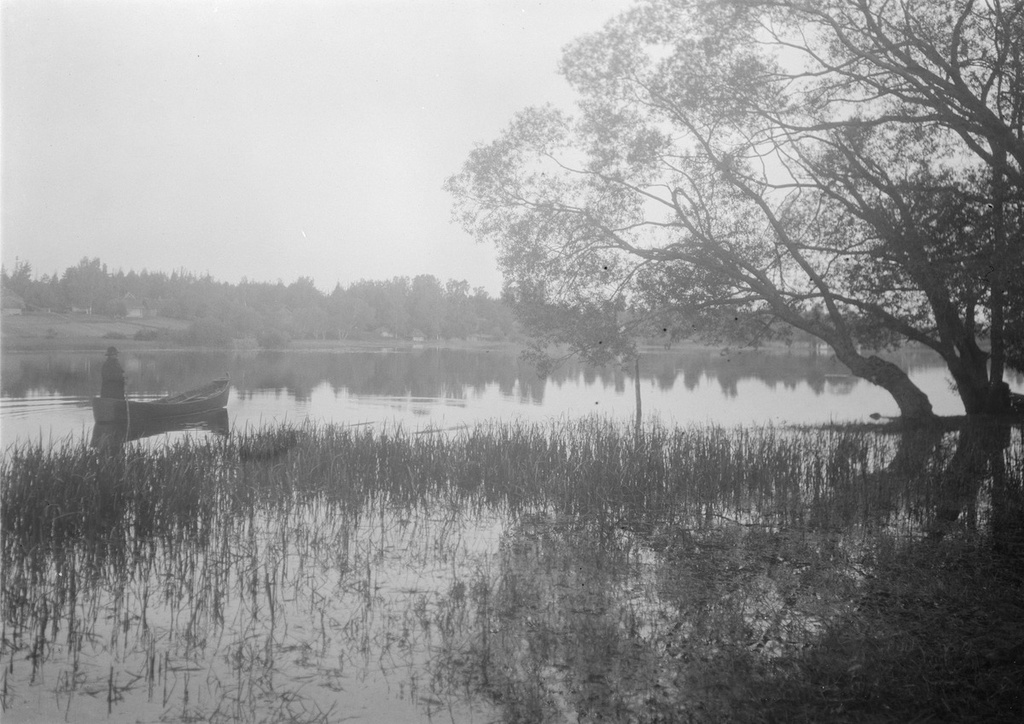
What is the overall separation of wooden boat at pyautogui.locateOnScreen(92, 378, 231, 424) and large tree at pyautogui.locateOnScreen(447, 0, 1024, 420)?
6669mm

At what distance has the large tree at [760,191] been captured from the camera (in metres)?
11.7

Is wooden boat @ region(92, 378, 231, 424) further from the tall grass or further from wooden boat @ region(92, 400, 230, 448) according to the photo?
the tall grass

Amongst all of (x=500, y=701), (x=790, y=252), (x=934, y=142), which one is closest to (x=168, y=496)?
(x=500, y=701)

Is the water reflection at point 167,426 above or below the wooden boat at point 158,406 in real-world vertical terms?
below

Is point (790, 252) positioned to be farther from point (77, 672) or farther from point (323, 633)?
point (77, 672)

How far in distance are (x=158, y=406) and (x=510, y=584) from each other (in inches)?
466

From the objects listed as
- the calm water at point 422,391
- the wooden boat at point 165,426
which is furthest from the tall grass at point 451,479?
the wooden boat at point 165,426

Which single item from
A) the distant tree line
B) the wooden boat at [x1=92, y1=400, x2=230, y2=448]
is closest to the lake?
the wooden boat at [x1=92, y1=400, x2=230, y2=448]

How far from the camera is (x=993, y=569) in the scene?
5.50m

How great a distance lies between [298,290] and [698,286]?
2012cm

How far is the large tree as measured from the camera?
11.7m

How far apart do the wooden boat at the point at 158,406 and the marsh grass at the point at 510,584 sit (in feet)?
18.3

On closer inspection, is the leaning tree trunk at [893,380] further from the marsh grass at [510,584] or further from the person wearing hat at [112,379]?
the person wearing hat at [112,379]

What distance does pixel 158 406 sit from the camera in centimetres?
1477
